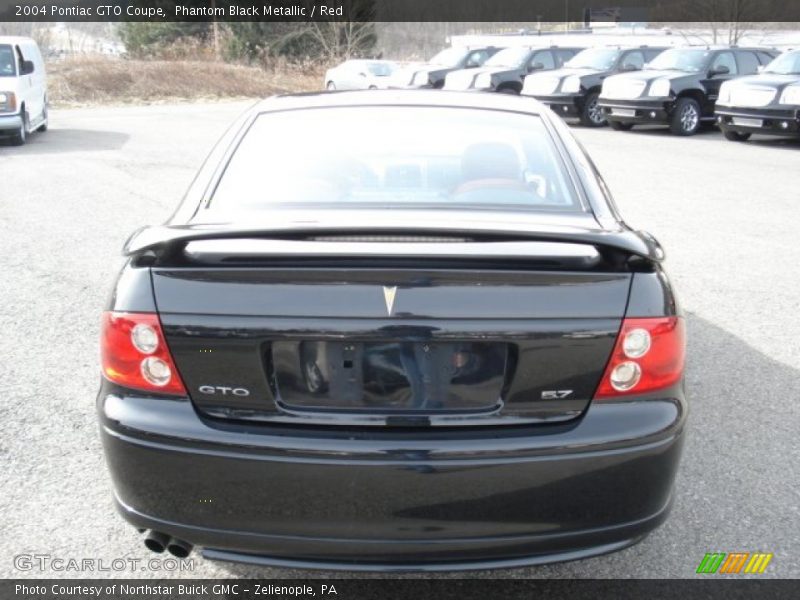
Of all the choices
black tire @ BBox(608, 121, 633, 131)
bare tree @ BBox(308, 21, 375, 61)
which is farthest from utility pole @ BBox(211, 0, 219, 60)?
black tire @ BBox(608, 121, 633, 131)

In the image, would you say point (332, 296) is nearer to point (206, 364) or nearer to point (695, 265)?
point (206, 364)

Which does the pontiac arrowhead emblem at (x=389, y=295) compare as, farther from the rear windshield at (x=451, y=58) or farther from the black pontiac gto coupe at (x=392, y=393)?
the rear windshield at (x=451, y=58)

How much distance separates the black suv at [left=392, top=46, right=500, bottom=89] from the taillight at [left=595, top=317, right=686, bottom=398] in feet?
72.7

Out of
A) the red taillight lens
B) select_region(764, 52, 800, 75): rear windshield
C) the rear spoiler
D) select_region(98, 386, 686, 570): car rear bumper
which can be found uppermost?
select_region(764, 52, 800, 75): rear windshield

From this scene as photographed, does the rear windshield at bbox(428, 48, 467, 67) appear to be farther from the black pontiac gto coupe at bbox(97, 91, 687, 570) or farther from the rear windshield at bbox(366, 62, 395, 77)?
the black pontiac gto coupe at bbox(97, 91, 687, 570)

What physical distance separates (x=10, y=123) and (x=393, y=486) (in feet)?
50.4

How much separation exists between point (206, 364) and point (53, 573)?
1146 millimetres

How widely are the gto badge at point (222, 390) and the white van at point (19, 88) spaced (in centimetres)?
1473

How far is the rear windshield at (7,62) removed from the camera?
15672 millimetres

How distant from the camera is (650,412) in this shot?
2426 mm

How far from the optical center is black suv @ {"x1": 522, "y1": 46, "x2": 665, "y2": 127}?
64.7 ft

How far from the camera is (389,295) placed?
7.50 feet

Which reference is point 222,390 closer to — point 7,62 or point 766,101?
point 766,101

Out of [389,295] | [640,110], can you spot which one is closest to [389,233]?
[389,295]
